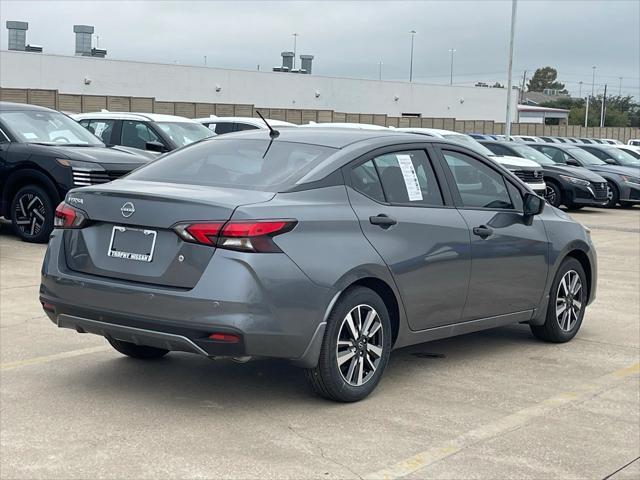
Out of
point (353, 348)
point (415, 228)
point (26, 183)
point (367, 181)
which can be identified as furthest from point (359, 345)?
point (26, 183)

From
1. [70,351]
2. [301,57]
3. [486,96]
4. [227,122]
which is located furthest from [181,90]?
[70,351]

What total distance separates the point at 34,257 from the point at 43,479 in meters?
7.65

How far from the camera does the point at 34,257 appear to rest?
11906 mm

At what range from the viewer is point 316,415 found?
5.70 meters

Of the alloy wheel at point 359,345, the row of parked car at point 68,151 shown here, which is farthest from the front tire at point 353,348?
the row of parked car at point 68,151

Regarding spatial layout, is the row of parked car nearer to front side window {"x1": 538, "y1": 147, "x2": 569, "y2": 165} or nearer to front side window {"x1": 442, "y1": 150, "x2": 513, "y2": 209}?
front side window {"x1": 442, "y1": 150, "x2": 513, "y2": 209}

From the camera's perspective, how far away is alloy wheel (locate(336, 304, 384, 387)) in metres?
5.84

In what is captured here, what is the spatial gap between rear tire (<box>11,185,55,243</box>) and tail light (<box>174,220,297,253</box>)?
26.1 ft

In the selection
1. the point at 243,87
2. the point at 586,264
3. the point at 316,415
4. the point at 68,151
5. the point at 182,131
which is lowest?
the point at 316,415

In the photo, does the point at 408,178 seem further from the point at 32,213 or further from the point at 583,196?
the point at 583,196

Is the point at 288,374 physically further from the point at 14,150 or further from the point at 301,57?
the point at 301,57

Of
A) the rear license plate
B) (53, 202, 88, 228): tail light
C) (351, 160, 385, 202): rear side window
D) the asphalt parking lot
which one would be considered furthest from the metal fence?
the rear license plate

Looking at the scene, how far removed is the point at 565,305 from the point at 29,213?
25.6 ft

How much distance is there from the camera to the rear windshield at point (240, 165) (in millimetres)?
5992
